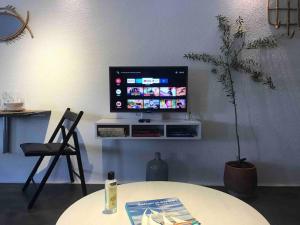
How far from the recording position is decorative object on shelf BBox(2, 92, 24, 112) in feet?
10.2

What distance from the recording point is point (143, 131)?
3.11 m

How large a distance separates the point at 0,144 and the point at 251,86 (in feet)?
9.34

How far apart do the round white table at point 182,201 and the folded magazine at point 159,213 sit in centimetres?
3

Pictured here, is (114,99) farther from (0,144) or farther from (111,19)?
(0,144)

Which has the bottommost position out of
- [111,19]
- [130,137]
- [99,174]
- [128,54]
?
[99,174]

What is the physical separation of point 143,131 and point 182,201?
150cm

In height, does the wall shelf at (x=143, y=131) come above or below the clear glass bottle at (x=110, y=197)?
above

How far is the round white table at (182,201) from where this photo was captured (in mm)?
1418

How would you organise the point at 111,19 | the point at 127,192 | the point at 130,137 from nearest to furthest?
the point at 127,192 < the point at 130,137 < the point at 111,19

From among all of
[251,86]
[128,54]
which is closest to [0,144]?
[128,54]

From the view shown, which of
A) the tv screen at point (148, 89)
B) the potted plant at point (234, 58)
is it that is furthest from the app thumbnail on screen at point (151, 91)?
the potted plant at point (234, 58)

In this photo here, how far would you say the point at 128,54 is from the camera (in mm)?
3301

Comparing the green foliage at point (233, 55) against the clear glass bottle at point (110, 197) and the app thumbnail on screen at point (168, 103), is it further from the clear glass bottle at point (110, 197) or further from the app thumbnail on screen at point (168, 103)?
the clear glass bottle at point (110, 197)

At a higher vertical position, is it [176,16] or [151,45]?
[176,16]
